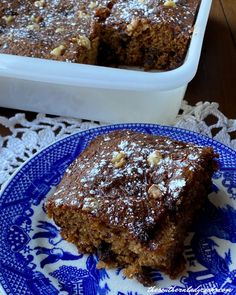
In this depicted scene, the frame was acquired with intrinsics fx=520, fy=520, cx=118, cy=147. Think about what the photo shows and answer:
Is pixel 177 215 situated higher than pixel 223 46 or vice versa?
pixel 177 215

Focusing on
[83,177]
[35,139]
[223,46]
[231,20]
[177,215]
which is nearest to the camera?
[177,215]

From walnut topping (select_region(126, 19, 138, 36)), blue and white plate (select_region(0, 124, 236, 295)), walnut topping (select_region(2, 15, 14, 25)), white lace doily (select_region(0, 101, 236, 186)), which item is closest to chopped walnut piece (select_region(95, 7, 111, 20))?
walnut topping (select_region(126, 19, 138, 36))

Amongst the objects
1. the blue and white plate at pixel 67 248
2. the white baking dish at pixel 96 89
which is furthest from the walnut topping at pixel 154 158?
the white baking dish at pixel 96 89

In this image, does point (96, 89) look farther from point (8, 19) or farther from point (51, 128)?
point (8, 19)

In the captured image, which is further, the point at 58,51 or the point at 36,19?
the point at 36,19

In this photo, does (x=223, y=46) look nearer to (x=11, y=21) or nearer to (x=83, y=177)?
(x=11, y=21)

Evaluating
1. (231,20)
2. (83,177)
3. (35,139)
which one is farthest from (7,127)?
(231,20)

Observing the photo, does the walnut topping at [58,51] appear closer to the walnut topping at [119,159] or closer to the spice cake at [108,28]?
the spice cake at [108,28]

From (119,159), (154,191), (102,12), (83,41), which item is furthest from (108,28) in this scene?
(154,191)
